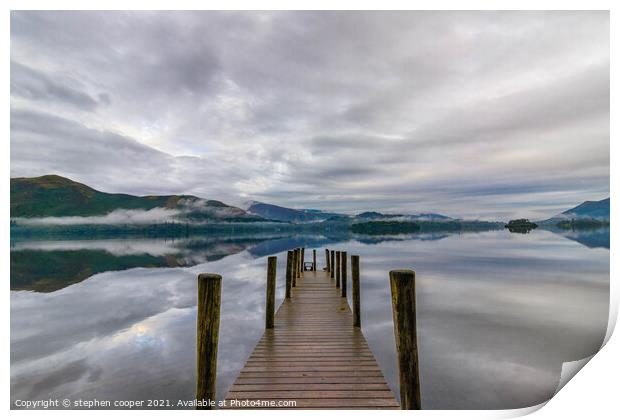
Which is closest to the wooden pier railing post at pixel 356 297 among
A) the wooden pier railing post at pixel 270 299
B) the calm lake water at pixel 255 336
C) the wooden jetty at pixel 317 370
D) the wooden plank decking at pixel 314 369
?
the wooden jetty at pixel 317 370

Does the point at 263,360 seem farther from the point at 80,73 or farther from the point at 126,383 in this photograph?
the point at 80,73

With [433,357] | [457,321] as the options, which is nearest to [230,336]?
[433,357]

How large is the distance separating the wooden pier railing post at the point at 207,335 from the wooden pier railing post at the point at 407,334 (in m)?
2.22

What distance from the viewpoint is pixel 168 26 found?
7137 mm

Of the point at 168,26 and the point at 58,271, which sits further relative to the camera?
the point at 58,271

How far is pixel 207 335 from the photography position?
403cm

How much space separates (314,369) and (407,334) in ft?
7.34

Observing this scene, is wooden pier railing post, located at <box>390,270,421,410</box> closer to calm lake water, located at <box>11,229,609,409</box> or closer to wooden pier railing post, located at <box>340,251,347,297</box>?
calm lake water, located at <box>11,229,609,409</box>

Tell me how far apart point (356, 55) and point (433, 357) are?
31.9 ft

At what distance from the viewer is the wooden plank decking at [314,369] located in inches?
174

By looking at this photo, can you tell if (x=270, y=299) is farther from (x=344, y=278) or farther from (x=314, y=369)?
(x=344, y=278)

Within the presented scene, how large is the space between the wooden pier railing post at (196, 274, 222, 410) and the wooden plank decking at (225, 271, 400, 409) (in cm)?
49

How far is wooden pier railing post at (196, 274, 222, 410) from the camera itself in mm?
3969

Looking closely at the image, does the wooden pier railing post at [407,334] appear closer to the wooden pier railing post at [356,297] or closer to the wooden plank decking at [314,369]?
the wooden plank decking at [314,369]
